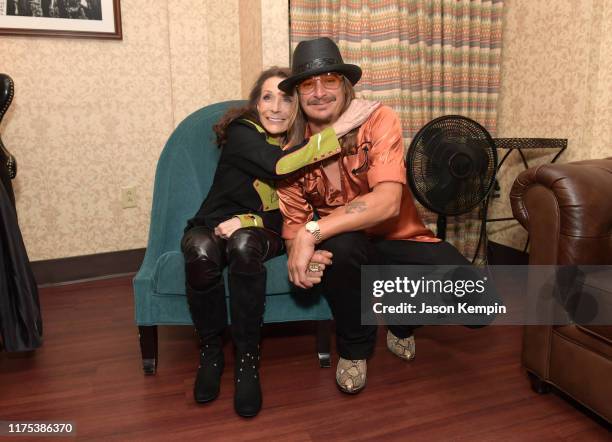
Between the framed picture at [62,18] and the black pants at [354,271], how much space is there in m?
1.98

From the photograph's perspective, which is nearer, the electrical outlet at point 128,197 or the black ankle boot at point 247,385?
the black ankle boot at point 247,385

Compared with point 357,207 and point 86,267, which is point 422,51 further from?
point 86,267

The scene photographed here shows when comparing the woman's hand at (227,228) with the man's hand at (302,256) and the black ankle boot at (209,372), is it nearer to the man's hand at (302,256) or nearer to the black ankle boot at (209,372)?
the man's hand at (302,256)

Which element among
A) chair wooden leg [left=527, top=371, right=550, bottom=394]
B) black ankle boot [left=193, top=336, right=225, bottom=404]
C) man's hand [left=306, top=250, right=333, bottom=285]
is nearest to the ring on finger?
man's hand [left=306, top=250, right=333, bottom=285]

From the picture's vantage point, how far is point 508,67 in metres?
3.00

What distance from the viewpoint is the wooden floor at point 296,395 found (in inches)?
57.2

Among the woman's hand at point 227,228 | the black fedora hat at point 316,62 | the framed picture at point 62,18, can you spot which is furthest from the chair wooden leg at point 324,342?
the framed picture at point 62,18

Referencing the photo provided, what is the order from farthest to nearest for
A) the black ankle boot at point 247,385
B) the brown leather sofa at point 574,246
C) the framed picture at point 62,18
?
the framed picture at point 62,18, the black ankle boot at point 247,385, the brown leather sofa at point 574,246

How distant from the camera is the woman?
1556 mm

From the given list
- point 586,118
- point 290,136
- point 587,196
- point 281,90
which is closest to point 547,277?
point 587,196

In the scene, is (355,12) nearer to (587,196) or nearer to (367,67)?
(367,67)

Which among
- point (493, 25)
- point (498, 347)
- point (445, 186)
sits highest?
point (493, 25)

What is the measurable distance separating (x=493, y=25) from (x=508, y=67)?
10.6 inches

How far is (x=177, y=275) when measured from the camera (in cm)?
168
